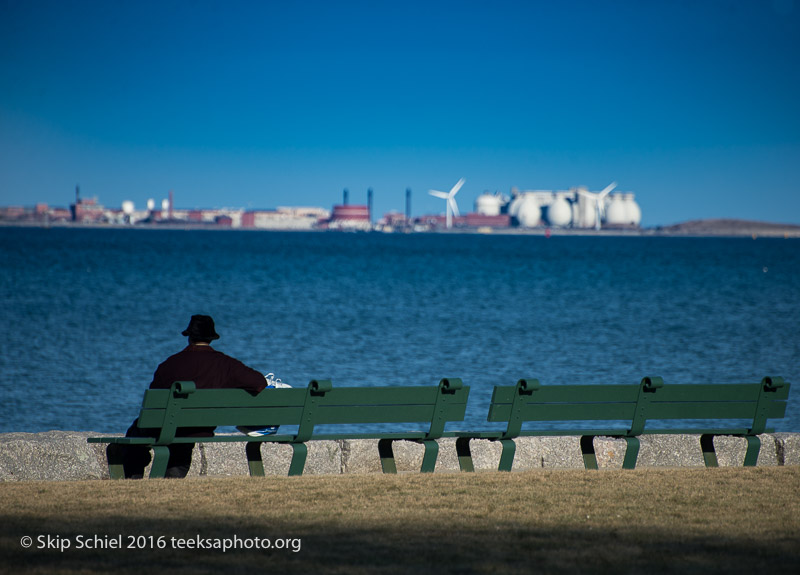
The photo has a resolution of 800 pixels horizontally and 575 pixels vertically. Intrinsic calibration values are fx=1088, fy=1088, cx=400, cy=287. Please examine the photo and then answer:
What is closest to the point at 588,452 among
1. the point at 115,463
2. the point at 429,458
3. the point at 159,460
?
the point at 429,458

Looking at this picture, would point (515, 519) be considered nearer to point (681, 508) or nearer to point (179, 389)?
point (681, 508)

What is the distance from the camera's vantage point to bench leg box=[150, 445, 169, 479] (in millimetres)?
7094

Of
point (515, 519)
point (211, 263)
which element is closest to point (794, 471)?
point (515, 519)

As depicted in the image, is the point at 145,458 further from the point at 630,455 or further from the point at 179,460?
the point at 630,455

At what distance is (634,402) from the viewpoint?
8.09m

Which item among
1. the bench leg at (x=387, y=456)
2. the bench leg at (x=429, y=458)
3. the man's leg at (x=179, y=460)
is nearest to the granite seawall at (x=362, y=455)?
the bench leg at (x=429, y=458)

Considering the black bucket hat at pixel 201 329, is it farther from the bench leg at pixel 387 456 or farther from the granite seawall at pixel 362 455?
the bench leg at pixel 387 456

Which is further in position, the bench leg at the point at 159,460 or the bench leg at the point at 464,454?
the bench leg at the point at 464,454

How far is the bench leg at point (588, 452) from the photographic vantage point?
8219 millimetres

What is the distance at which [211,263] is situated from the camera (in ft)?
256

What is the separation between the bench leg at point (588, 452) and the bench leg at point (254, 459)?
2456 millimetres

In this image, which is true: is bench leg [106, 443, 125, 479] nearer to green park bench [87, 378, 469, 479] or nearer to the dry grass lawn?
green park bench [87, 378, 469, 479]

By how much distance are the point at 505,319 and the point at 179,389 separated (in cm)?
2801

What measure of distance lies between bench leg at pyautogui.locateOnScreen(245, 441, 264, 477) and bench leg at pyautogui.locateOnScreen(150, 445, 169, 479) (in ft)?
1.95
